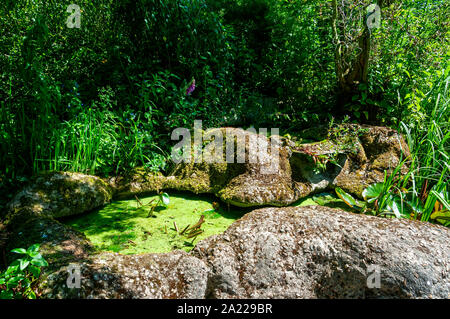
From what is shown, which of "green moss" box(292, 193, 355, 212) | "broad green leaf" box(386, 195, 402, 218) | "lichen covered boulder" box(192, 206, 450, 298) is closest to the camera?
"lichen covered boulder" box(192, 206, 450, 298)

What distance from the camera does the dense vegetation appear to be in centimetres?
316

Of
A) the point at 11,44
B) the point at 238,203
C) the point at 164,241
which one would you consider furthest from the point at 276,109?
the point at 11,44

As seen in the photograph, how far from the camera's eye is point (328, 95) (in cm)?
442

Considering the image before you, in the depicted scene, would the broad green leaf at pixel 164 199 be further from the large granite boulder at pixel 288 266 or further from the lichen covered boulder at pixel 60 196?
the large granite boulder at pixel 288 266

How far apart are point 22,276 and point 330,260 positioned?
1.65m

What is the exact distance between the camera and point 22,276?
5.10 feet

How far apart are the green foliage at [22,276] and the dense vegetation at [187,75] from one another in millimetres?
1523

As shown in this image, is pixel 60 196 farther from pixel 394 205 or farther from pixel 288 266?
pixel 394 205

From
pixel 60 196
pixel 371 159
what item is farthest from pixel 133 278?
pixel 371 159

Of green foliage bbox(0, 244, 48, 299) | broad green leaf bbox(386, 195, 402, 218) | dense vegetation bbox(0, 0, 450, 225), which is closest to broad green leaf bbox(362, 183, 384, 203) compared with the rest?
broad green leaf bbox(386, 195, 402, 218)

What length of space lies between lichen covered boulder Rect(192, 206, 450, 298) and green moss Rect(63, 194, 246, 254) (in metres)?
0.52

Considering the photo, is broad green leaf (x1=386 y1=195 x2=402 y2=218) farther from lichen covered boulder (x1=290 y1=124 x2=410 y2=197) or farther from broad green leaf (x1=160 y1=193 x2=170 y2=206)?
broad green leaf (x1=160 y1=193 x2=170 y2=206)

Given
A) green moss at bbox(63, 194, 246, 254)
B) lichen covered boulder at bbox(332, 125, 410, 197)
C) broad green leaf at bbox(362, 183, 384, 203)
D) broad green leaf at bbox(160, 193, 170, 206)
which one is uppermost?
lichen covered boulder at bbox(332, 125, 410, 197)

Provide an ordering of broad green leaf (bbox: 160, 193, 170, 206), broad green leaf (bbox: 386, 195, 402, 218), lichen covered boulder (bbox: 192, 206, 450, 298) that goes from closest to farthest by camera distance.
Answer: lichen covered boulder (bbox: 192, 206, 450, 298)
broad green leaf (bbox: 386, 195, 402, 218)
broad green leaf (bbox: 160, 193, 170, 206)
